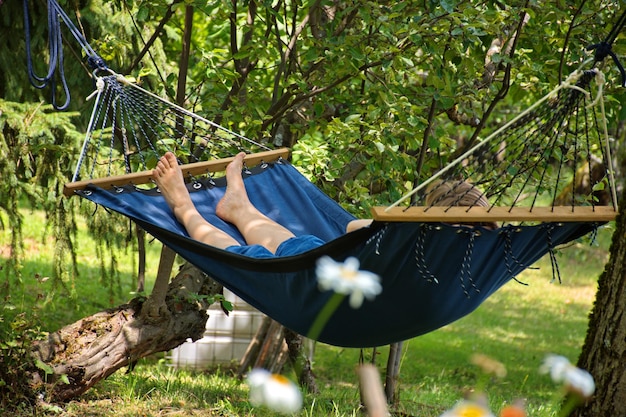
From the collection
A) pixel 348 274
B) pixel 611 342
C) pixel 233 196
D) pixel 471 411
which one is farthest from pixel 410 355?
pixel 471 411

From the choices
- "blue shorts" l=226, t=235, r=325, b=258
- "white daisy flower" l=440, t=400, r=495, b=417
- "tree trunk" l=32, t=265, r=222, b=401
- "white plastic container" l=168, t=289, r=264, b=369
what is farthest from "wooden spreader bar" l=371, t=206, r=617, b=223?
"white plastic container" l=168, t=289, r=264, b=369

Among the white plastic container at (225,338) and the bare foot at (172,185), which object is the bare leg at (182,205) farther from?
the white plastic container at (225,338)

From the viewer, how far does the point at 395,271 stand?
187cm

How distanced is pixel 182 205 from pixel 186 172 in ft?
0.59

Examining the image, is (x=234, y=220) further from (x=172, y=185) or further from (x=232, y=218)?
(x=172, y=185)

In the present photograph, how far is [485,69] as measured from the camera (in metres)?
3.39

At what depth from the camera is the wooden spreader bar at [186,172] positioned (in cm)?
240

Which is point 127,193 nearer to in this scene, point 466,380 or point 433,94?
point 433,94

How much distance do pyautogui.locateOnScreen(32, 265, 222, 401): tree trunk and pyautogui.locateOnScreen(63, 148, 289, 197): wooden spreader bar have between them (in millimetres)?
497

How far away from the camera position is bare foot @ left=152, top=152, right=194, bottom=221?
2.56 m

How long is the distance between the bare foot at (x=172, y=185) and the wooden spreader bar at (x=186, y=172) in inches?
1.3

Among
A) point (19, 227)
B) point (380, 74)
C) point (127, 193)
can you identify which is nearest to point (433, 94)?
point (380, 74)

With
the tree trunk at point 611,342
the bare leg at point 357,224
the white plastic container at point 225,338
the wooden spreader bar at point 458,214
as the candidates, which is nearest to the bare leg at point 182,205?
the bare leg at point 357,224

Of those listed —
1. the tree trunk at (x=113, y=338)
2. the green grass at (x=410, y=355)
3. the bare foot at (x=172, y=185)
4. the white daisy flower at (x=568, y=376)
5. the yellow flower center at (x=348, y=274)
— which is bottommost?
the green grass at (x=410, y=355)
